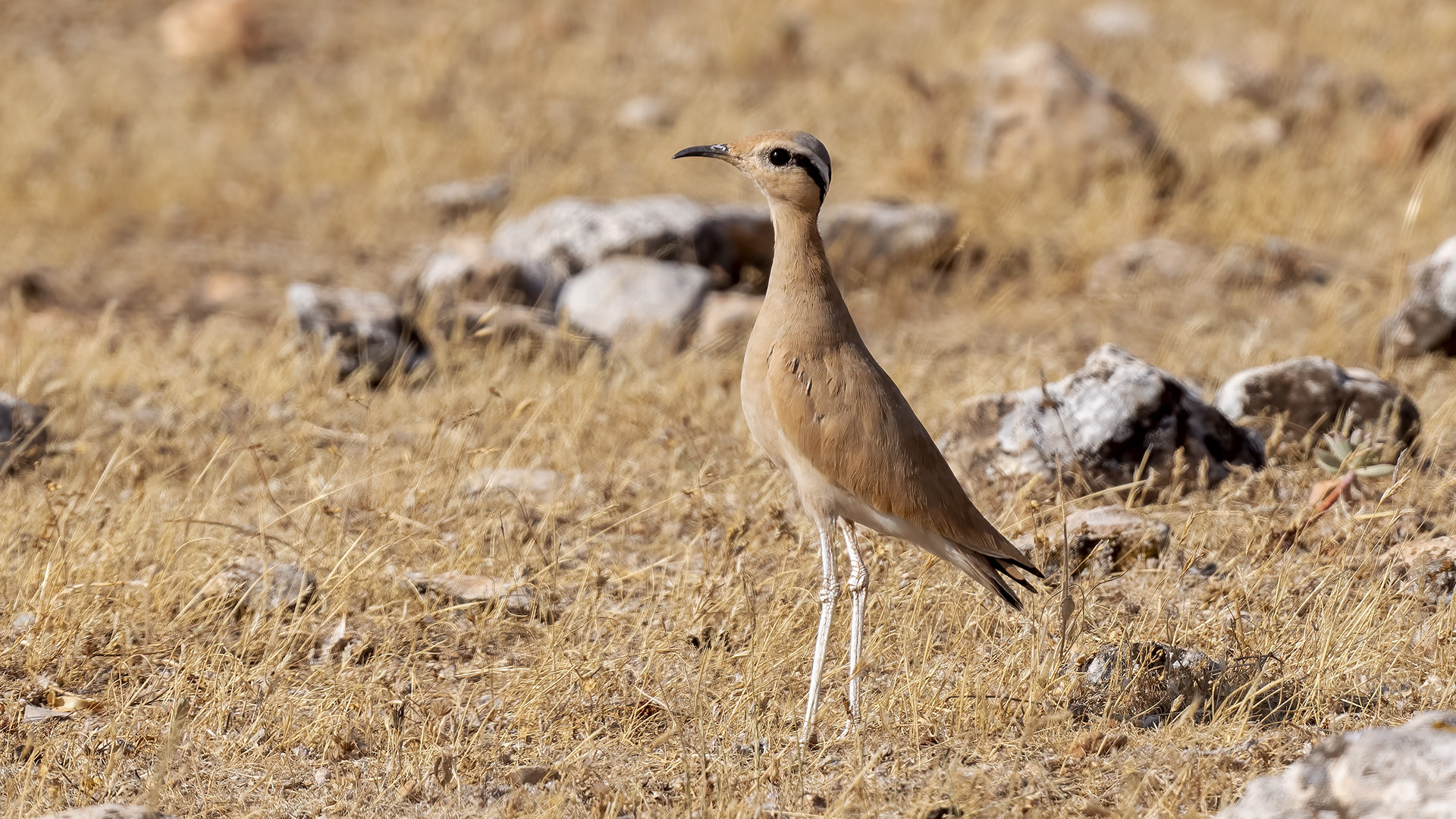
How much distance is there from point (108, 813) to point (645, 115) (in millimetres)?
7611

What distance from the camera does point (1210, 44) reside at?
11188 millimetres

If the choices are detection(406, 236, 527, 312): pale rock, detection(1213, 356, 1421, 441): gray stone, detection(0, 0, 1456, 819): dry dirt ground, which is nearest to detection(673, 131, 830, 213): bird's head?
detection(0, 0, 1456, 819): dry dirt ground

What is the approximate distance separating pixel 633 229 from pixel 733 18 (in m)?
4.55

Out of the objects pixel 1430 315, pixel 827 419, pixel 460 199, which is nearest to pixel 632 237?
pixel 460 199

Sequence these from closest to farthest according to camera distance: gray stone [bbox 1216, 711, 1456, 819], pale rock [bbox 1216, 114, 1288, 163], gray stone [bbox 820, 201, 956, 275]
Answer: gray stone [bbox 1216, 711, 1456, 819], gray stone [bbox 820, 201, 956, 275], pale rock [bbox 1216, 114, 1288, 163]

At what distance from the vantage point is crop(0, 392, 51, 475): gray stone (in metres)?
5.11

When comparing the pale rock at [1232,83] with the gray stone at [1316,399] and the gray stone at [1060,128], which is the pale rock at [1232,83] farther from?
the gray stone at [1316,399]

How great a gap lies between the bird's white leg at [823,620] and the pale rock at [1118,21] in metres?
9.00

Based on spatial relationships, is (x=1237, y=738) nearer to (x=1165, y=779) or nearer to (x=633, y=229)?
(x=1165, y=779)

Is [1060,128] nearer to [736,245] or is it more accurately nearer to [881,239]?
[881,239]

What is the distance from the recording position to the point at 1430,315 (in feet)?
20.2

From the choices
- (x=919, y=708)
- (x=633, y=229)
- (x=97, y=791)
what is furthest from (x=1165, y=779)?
(x=633, y=229)

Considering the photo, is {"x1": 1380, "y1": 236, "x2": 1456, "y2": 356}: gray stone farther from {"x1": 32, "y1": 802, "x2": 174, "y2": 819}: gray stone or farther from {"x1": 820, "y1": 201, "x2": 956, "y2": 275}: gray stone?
{"x1": 32, "y1": 802, "x2": 174, "y2": 819}: gray stone

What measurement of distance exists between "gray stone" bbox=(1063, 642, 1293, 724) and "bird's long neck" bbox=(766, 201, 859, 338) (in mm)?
1103
